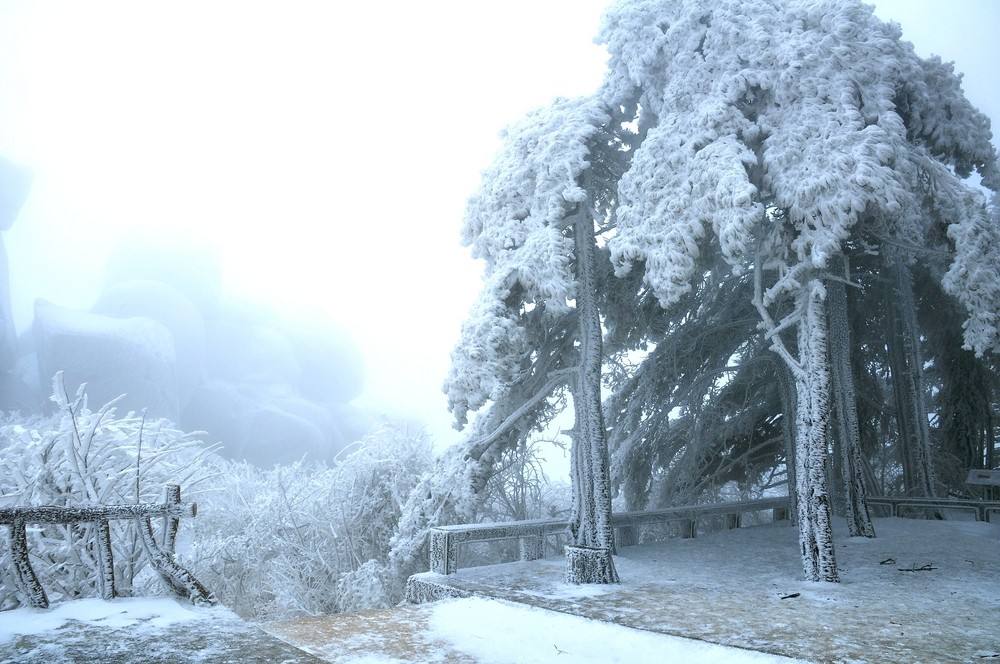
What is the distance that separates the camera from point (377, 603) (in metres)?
12.5

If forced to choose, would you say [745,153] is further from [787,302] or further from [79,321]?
[79,321]

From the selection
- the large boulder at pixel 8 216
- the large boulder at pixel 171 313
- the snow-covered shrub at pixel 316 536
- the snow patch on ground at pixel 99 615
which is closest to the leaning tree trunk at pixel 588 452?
the snow patch on ground at pixel 99 615

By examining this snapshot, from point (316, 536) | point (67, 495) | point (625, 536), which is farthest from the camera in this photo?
point (316, 536)

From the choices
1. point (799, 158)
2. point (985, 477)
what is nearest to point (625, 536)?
point (799, 158)

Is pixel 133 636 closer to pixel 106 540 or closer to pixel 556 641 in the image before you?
pixel 106 540

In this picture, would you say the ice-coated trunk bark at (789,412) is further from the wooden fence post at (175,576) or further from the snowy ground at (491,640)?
the wooden fence post at (175,576)

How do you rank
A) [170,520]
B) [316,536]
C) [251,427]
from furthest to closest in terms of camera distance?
[251,427] → [316,536] → [170,520]

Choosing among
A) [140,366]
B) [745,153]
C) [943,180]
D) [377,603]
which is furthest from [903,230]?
[140,366]

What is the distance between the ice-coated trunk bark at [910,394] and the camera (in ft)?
44.2

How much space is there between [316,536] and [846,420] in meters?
11.2

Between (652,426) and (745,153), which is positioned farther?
(652,426)

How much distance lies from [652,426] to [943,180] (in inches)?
247

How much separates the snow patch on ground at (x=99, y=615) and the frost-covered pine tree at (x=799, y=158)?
5847mm

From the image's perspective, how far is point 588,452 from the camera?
29.4ft
